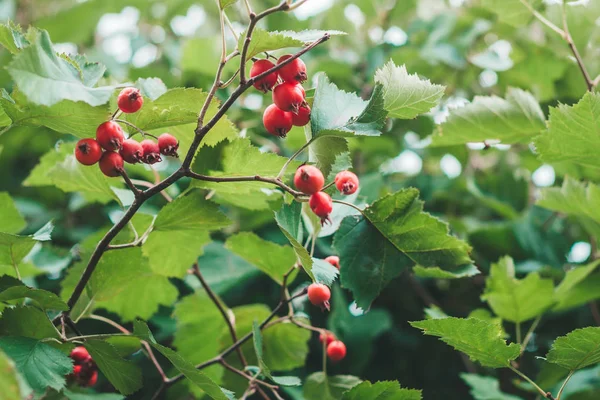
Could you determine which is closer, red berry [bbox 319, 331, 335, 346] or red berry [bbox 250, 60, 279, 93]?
red berry [bbox 250, 60, 279, 93]

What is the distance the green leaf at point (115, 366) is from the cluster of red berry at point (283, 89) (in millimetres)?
481

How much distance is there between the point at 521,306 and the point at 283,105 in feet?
2.78

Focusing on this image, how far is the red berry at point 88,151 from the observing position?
0.89m

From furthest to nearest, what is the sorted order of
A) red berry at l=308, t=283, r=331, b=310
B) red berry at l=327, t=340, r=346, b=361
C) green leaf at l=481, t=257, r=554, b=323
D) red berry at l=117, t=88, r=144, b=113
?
green leaf at l=481, t=257, r=554, b=323 → red berry at l=327, t=340, r=346, b=361 → red berry at l=308, t=283, r=331, b=310 → red berry at l=117, t=88, r=144, b=113

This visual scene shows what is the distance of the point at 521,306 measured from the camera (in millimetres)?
1383

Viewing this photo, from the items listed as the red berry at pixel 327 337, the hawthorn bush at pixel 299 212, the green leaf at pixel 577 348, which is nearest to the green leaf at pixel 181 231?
the hawthorn bush at pixel 299 212

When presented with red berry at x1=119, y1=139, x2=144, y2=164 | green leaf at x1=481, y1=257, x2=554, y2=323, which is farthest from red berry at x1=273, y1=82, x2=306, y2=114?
green leaf at x1=481, y1=257, x2=554, y2=323

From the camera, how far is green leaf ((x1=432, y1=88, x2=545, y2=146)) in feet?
4.38

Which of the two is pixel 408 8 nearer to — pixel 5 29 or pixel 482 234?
pixel 482 234

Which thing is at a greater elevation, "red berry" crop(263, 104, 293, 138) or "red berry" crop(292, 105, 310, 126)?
"red berry" crop(263, 104, 293, 138)

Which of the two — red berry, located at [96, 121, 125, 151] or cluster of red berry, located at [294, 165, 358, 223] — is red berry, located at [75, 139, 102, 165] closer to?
red berry, located at [96, 121, 125, 151]

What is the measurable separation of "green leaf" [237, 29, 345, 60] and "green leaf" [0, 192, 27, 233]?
2.36 feet

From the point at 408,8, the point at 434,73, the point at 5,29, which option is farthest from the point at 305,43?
the point at 408,8

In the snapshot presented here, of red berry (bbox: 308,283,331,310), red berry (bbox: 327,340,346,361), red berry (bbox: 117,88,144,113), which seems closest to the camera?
red berry (bbox: 117,88,144,113)
